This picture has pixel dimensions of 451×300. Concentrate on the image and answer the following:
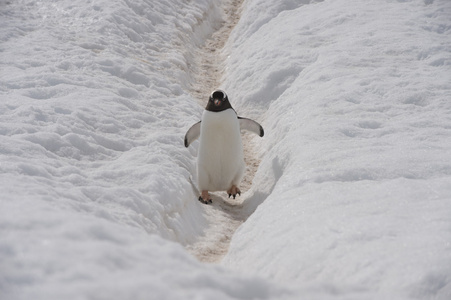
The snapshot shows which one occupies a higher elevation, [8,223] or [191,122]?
[8,223]

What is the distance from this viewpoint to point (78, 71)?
9.54 m

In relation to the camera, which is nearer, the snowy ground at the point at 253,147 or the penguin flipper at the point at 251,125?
the snowy ground at the point at 253,147

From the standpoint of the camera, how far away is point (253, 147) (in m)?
9.13

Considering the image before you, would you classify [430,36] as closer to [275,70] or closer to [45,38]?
[275,70]

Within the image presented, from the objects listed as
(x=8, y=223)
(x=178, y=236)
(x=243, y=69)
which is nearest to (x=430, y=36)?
(x=243, y=69)

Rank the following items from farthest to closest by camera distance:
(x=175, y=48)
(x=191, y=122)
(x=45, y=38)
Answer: (x=175, y=48) → (x=45, y=38) → (x=191, y=122)

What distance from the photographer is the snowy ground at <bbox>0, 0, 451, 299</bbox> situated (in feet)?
11.6

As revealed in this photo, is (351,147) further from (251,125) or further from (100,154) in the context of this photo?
(100,154)

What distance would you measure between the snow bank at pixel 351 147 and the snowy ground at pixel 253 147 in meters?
0.02

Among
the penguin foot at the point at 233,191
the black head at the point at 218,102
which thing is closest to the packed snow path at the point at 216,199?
the penguin foot at the point at 233,191

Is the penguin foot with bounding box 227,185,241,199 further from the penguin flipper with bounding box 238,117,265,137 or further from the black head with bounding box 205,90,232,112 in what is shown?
the black head with bounding box 205,90,232,112

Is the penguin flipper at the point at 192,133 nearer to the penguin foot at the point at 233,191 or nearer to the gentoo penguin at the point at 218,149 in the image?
the gentoo penguin at the point at 218,149

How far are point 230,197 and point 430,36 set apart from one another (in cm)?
477

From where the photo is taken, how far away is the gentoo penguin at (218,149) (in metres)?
7.61
